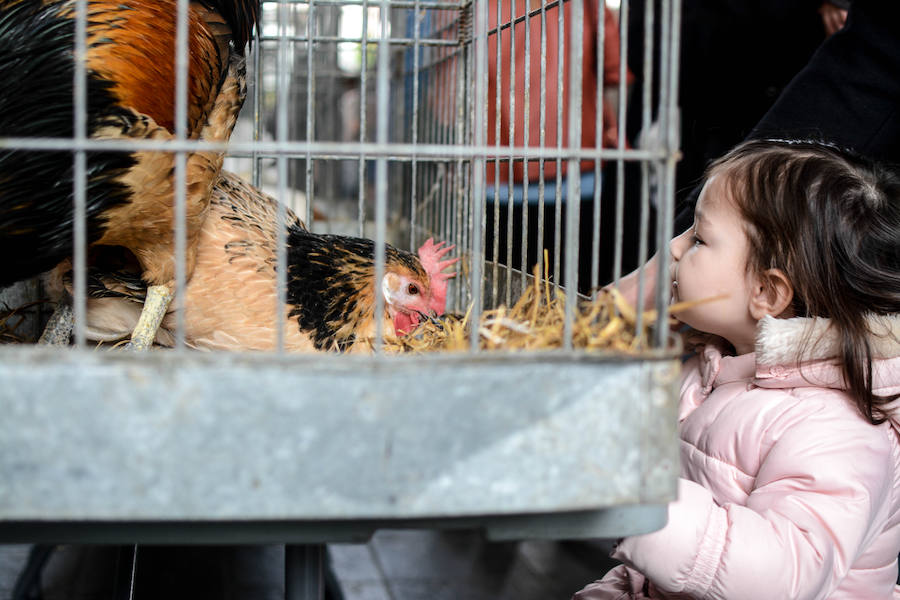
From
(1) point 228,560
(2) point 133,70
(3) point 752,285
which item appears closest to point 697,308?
(3) point 752,285

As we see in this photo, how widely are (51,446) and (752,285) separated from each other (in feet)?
2.96

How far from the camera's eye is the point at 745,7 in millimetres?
2074

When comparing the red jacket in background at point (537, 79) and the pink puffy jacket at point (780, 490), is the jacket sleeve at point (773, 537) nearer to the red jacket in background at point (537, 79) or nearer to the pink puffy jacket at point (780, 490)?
the pink puffy jacket at point (780, 490)

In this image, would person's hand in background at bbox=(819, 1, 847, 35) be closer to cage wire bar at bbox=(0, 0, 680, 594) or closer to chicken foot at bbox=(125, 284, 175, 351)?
cage wire bar at bbox=(0, 0, 680, 594)

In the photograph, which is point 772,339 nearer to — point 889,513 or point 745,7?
point 889,513

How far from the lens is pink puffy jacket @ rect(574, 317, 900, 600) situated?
93cm

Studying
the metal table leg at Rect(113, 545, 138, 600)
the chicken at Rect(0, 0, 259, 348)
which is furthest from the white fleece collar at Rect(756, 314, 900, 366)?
the metal table leg at Rect(113, 545, 138, 600)

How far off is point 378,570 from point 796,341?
1.68 m

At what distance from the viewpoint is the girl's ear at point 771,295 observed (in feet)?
3.75

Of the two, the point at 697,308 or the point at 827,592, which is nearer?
the point at 827,592

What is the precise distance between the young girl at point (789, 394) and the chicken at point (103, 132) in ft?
2.58

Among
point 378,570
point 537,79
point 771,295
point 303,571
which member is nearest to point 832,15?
point 537,79

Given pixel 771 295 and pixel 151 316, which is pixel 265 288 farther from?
pixel 771 295

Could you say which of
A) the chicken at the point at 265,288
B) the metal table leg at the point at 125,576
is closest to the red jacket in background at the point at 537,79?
the chicken at the point at 265,288
